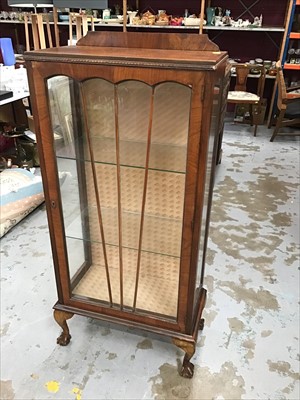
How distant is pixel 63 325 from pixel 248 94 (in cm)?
370

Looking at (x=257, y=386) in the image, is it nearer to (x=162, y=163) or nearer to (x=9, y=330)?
(x=162, y=163)

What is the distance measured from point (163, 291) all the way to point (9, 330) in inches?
30.4

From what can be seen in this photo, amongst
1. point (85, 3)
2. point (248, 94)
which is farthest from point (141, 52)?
point (248, 94)

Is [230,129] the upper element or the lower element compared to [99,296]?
lower

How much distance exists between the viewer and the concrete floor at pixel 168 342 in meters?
1.36

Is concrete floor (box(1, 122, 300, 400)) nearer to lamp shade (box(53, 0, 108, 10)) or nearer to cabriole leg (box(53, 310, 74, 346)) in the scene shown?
cabriole leg (box(53, 310, 74, 346))

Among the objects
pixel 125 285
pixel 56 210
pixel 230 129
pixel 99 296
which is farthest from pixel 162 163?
pixel 230 129

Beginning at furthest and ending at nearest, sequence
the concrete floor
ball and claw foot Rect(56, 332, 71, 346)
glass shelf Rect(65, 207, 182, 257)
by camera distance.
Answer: ball and claw foot Rect(56, 332, 71, 346) → the concrete floor → glass shelf Rect(65, 207, 182, 257)

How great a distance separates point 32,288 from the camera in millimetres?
1838

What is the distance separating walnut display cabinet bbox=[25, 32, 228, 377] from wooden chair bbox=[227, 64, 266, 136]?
3.13 meters

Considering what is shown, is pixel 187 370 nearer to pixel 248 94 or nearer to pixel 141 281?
pixel 141 281

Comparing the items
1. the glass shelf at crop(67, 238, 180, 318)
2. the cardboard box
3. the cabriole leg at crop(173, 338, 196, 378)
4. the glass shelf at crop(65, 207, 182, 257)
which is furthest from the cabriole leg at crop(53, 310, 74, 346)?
Result: the cardboard box

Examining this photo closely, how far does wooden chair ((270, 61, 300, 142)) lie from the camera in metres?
3.81

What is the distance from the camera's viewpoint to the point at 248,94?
4.25 metres
